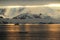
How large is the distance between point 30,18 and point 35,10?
218 mm

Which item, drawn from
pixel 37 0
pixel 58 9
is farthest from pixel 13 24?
pixel 58 9

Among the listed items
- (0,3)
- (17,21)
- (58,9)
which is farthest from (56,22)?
(0,3)

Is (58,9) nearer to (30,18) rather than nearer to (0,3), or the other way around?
(30,18)

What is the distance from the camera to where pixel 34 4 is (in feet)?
14.5

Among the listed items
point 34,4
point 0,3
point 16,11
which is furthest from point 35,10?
point 0,3

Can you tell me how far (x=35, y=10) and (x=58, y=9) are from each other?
1.73 feet

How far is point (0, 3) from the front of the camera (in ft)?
14.9

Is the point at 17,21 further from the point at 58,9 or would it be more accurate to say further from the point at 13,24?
the point at 58,9

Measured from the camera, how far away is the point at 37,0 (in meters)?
4.40

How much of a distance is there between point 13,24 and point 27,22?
343 millimetres

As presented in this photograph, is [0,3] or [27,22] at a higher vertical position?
[0,3]

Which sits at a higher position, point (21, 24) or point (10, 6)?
point (10, 6)

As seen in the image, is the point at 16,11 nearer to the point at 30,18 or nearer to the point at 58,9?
the point at 30,18

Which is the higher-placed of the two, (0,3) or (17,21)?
(0,3)
